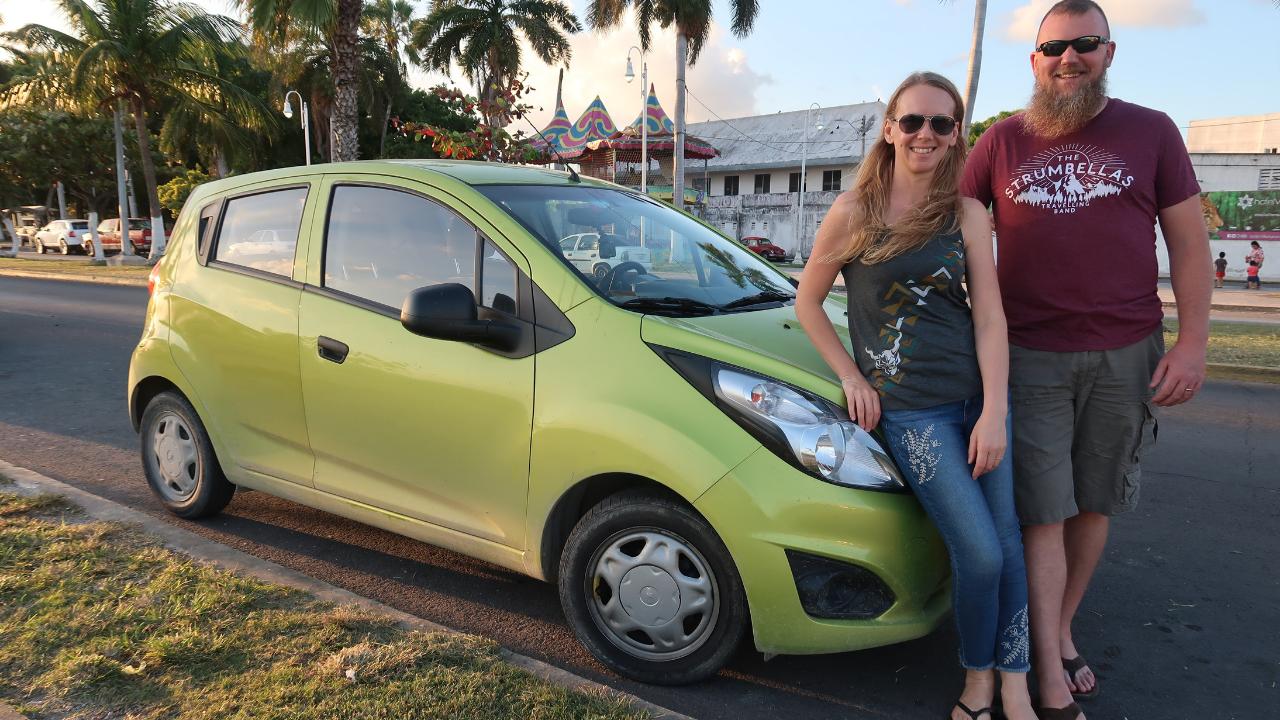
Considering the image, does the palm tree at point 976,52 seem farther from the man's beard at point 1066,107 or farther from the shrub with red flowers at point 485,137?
the man's beard at point 1066,107

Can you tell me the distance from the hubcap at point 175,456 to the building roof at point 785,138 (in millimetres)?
42713

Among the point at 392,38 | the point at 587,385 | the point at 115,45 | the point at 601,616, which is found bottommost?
the point at 601,616

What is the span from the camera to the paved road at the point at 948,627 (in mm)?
2738

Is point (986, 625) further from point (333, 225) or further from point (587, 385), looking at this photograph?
point (333, 225)

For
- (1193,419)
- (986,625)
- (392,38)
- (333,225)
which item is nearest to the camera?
(986,625)

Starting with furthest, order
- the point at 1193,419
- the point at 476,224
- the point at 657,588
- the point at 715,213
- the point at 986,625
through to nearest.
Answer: the point at 715,213 < the point at 1193,419 < the point at 476,224 < the point at 657,588 < the point at 986,625

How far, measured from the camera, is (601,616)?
279 centimetres

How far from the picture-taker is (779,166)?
4722 cm

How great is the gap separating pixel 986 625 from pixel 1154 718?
723 mm

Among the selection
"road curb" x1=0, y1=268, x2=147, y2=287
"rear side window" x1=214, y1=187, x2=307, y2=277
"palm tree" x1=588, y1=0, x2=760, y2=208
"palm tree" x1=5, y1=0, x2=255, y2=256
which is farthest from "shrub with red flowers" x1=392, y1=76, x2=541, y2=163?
"palm tree" x1=5, y1=0, x2=255, y2=256

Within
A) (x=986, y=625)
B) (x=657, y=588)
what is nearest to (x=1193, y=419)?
(x=986, y=625)

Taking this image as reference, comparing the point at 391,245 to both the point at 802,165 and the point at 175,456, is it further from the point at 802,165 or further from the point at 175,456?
the point at 802,165

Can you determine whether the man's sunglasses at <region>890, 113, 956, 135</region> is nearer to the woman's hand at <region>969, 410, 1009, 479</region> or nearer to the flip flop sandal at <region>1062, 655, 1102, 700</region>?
the woman's hand at <region>969, 410, 1009, 479</region>

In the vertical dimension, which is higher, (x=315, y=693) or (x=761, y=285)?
(x=761, y=285)
